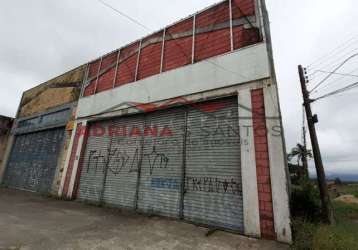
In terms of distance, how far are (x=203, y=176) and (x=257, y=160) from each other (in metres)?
1.59

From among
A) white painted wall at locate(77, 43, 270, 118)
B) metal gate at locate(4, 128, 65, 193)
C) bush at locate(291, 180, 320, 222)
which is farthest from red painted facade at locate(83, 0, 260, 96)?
bush at locate(291, 180, 320, 222)

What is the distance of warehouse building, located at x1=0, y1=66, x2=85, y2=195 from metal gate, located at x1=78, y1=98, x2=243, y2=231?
2836 mm

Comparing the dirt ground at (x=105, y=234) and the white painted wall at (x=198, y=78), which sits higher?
the white painted wall at (x=198, y=78)

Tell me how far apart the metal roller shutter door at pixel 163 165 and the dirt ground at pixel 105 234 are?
517mm

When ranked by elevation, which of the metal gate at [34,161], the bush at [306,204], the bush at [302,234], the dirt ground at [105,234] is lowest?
the dirt ground at [105,234]

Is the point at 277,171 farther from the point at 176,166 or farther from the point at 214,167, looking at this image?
the point at 176,166

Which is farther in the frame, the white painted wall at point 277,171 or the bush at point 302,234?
the white painted wall at point 277,171

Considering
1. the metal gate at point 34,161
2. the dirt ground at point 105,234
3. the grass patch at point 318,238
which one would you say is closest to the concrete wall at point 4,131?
the metal gate at point 34,161

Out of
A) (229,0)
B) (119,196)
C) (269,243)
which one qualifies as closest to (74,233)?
(119,196)

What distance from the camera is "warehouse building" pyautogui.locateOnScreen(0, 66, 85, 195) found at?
10500mm

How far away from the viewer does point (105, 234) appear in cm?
455

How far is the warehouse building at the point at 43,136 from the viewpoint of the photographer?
413 inches

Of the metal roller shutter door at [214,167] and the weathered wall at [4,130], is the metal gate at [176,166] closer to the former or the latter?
the metal roller shutter door at [214,167]

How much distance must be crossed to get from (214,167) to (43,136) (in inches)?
423
